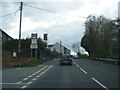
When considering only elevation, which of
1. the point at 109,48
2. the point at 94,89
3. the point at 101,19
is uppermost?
the point at 101,19

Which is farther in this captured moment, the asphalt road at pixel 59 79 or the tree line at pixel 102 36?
the tree line at pixel 102 36

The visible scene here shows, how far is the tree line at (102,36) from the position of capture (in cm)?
4089

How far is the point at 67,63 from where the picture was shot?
1495 inches

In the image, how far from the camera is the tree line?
134 ft

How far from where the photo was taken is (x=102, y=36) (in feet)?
169

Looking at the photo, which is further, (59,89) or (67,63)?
(67,63)

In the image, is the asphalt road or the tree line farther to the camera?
the tree line

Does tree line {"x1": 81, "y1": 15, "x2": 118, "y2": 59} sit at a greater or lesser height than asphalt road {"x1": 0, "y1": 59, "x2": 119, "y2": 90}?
greater

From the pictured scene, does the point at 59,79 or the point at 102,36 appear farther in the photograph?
the point at 102,36

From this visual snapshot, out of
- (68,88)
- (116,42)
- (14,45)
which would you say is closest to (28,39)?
(14,45)

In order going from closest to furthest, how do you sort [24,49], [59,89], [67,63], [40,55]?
[59,89] → [67,63] → [24,49] → [40,55]

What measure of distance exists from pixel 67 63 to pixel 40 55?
1590 centimetres

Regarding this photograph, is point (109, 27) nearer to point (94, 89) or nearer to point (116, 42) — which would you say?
point (116, 42)

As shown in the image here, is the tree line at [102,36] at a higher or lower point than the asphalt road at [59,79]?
higher
